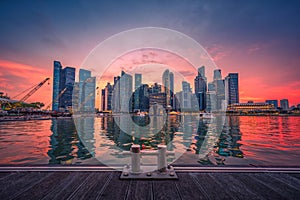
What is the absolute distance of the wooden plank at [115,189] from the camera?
3941 millimetres

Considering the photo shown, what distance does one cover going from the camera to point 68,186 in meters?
4.45

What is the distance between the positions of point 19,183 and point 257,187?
6.93 metres

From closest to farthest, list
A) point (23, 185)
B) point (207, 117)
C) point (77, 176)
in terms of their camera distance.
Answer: point (23, 185), point (77, 176), point (207, 117)

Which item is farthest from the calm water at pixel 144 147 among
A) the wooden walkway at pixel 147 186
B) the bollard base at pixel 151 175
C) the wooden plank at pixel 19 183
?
the wooden plank at pixel 19 183

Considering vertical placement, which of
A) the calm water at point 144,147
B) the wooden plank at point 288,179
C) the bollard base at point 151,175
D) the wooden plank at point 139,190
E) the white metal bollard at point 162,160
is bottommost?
the calm water at point 144,147

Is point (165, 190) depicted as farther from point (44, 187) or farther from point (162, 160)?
point (44, 187)

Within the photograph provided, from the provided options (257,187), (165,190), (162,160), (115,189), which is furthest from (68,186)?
(257,187)

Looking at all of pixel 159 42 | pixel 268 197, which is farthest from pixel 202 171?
pixel 159 42

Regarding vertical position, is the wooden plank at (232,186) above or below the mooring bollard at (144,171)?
below

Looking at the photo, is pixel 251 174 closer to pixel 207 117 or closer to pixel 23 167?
pixel 23 167

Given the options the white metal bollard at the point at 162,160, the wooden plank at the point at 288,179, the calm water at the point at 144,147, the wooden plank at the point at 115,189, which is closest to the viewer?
the wooden plank at the point at 115,189

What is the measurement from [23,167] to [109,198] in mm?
4076

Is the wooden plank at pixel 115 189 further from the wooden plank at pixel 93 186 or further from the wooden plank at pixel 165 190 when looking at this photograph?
the wooden plank at pixel 165 190

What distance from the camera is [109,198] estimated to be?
385 centimetres
